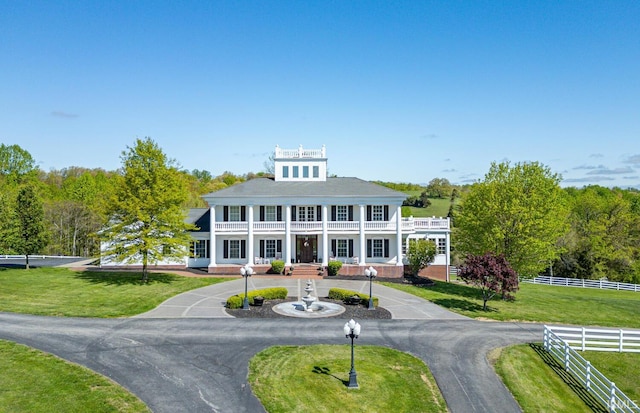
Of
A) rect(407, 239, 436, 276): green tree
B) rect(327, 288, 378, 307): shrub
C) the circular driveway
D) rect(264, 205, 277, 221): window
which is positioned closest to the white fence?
the circular driveway

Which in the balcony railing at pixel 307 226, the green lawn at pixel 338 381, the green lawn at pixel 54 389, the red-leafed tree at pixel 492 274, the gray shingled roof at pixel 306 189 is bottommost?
the green lawn at pixel 338 381

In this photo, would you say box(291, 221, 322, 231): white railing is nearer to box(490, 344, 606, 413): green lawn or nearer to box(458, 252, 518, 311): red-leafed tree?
box(458, 252, 518, 311): red-leafed tree

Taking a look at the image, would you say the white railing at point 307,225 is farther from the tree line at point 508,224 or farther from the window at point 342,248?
the tree line at point 508,224

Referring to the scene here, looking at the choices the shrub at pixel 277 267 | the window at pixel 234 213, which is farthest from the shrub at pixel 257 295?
the window at pixel 234 213

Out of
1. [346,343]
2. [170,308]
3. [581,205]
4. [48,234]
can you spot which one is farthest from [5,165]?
[581,205]

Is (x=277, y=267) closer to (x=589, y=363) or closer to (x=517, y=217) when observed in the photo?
(x=517, y=217)
